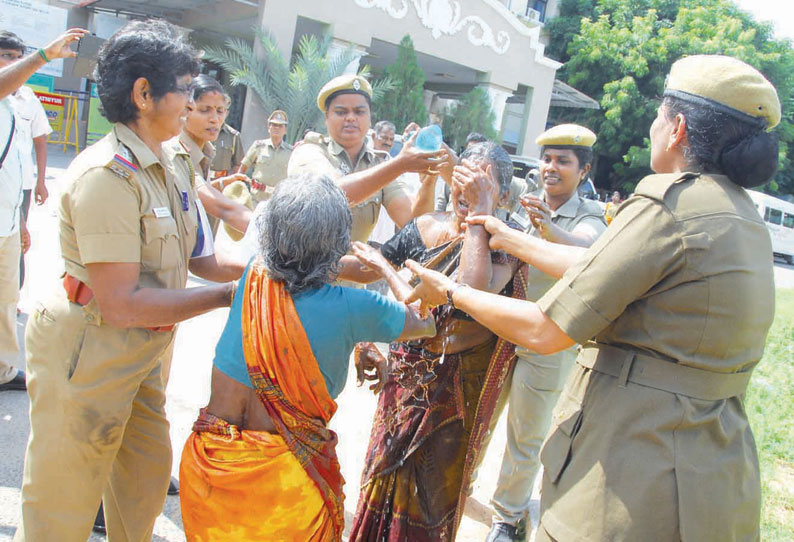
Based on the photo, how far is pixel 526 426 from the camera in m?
3.31

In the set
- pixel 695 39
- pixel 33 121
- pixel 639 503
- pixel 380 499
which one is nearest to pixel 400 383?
pixel 380 499

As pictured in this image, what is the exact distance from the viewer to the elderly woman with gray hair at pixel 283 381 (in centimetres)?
181

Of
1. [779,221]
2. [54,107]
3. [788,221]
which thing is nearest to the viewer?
[54,107]

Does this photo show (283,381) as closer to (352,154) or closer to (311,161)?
(311,161)

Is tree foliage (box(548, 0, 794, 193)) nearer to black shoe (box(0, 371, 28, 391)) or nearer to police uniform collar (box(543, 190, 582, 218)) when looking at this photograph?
police uniform collar (box(543, 190, 582, 218))

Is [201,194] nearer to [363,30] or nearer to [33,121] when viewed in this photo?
[33,121]

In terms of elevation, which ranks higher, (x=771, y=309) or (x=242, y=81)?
(x=242, y=81)

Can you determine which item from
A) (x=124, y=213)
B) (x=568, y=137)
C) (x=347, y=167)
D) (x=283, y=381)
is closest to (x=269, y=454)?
(x=283, y=381)

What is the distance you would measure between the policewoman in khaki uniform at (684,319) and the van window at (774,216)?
24.5 meters

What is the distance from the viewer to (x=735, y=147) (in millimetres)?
1634

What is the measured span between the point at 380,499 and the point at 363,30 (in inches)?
610

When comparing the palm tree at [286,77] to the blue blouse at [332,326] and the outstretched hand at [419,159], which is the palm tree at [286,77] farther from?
the blue blouse at [332,326]

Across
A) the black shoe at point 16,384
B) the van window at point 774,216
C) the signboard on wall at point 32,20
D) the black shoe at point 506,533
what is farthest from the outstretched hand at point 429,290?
the van window at point 774,216

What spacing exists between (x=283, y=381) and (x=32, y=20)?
1513cm
